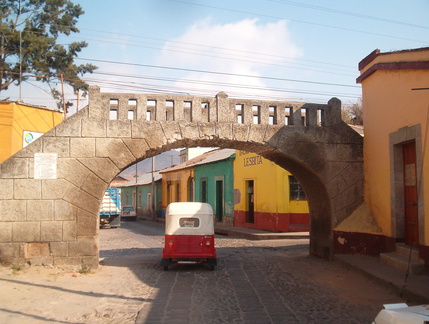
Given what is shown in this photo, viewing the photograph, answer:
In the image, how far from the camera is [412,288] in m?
6.71

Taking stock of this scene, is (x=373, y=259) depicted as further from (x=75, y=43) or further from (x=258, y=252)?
(x=75, y=43)

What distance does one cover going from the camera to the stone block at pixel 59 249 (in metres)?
9.21

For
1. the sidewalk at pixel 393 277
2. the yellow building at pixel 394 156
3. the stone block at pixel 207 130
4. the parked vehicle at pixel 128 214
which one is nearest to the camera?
the sidewalk at pixel 393 277

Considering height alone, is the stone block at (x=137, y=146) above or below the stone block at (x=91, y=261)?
above

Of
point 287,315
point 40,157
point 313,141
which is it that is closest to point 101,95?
point 40,157

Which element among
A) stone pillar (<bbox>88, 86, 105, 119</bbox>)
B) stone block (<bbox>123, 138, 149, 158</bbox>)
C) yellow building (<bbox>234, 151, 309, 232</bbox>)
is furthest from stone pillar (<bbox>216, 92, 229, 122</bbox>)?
yellow building (<bbox>234, 151, 309, 232</bbox>)

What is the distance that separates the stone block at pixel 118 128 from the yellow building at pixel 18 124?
545cm

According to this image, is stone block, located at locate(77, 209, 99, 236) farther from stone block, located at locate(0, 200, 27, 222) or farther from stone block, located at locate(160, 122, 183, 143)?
stone block, located at locate(160, 122, 183, 143)

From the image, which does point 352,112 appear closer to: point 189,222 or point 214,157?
point 214,157

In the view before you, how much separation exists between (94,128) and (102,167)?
36.3 inches

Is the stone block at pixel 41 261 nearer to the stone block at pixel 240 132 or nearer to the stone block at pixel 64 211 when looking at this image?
the stone block at pixel 64 211

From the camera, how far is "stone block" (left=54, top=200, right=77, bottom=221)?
9.31 metres

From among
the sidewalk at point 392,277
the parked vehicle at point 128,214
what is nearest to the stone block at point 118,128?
the sidewalk at point 392,277

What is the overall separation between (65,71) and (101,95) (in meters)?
17.4
